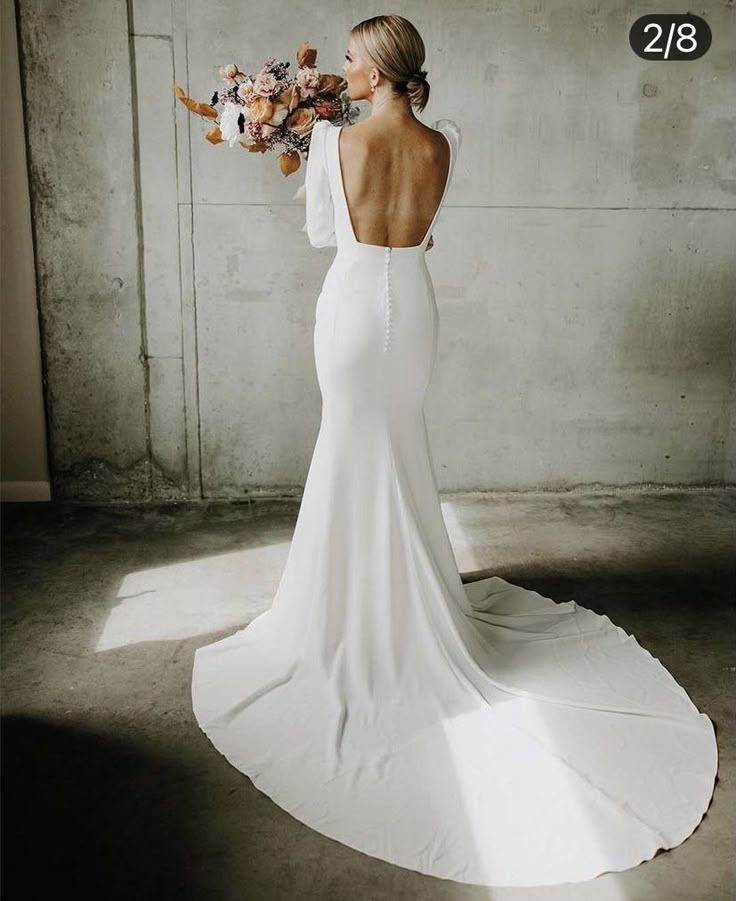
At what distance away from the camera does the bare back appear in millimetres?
2910

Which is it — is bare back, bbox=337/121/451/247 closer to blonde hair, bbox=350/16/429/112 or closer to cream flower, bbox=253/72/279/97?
blonde hair, bbox=350/16/429/112

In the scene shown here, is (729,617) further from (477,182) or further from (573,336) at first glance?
(477,182)

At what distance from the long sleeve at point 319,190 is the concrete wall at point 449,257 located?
2055 millimetres

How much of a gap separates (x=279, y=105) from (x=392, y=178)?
0.48 meters

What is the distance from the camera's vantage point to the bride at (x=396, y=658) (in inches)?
104

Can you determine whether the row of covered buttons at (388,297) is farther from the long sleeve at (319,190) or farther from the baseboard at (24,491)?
the baseboard at (24,491)

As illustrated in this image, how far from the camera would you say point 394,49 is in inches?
112

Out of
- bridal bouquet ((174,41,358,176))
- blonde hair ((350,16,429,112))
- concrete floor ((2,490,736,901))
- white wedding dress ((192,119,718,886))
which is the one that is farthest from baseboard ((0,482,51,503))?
blonde hair ((350,16,429,112))

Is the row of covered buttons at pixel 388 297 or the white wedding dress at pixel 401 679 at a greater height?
the row of covered buttons at pixel 388 297

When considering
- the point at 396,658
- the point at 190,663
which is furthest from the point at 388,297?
the point at 190,663

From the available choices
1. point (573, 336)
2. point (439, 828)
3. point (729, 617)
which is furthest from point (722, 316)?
point (439, 828)

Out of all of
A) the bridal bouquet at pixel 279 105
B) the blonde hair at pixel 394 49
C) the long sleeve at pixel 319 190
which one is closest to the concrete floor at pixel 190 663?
the long sleeve at pixel 319 190

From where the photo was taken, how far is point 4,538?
15.5ft

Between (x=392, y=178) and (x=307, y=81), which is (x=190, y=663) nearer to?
(x=392, y=178)
